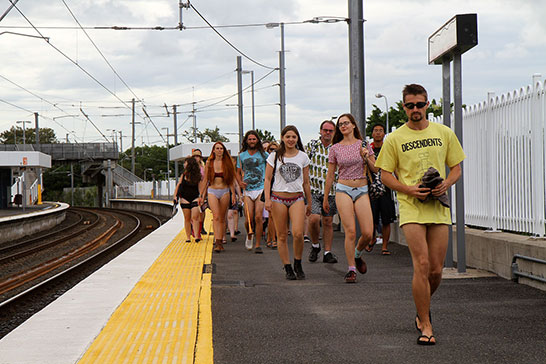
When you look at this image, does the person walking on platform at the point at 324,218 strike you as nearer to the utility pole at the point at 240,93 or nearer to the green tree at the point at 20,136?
the utility pole at the point at 240,93

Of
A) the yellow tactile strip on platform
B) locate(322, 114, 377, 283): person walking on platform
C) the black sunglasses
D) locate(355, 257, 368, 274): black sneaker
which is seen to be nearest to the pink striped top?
locate(322, 114, 377, 283): person walking on platform

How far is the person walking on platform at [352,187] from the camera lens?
8.02 meters

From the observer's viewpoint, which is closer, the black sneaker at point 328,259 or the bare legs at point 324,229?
the bare legs at point 324,229

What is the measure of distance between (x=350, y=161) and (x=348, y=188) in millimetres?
300

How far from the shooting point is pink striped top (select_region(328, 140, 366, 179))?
318 inches

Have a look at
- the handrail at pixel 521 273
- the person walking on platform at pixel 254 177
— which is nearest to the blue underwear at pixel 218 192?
the person walking on platform at pixel 254 177

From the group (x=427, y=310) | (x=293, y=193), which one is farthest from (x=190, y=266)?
(x=427, y=310)

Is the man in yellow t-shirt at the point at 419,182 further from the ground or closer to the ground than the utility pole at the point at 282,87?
closer to the ground

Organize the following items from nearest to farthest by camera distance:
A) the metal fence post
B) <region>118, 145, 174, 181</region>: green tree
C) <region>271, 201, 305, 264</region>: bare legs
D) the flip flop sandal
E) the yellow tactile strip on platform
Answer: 1. the yellow tactile strip on platform
2. the flip flop sandal
3. the metal fence post
4. <region>271, 201, 305, 264</region>: bare legs
5. <region>118, 145, 174, 181</region>: green tree

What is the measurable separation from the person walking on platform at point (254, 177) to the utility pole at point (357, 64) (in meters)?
2.68

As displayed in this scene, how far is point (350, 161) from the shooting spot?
814cm

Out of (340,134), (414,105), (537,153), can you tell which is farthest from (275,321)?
(537,153)

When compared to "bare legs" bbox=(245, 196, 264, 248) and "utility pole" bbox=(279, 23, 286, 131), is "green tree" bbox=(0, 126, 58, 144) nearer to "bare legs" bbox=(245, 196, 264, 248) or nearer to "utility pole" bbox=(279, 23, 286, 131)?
"utility pole" bbox=(279, 23, 286, 131)

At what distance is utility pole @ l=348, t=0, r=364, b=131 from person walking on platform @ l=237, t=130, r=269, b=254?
106 inches
